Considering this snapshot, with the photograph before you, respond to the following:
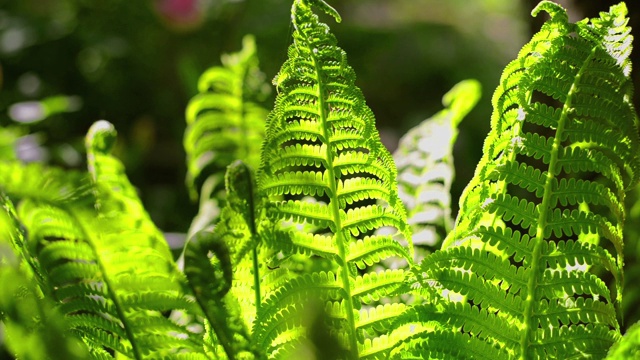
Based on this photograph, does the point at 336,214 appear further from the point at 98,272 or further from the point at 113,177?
the point at 113,177

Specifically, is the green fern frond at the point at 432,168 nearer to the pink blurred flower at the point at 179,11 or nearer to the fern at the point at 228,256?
the fern at the point at 228,256

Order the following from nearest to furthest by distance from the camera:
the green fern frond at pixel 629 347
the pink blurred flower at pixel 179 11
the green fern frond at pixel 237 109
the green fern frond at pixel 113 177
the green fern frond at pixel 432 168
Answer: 1. the green fern frond at pixel 629 347
2. the green fern frond at pixel 113 177
3. the green fern frond at pixel 432 168
4. the green fern frond at pixel 237 109
5. the pink blurred flower at pixel 179 11

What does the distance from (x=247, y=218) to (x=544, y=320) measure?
0.67 ft

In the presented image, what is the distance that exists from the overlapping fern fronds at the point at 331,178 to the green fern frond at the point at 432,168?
11.4 inches

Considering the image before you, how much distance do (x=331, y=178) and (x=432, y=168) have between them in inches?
14.1

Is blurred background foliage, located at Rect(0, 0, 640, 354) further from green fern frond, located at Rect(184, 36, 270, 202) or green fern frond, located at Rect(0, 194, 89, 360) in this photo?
green fern frond, located at Rect(0, 194, 89, 360)

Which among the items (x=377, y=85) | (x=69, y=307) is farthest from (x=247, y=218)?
(x=377, y=85)

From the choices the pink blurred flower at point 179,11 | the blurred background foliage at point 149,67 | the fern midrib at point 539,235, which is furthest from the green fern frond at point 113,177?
the pink blurred flower at point 179,11

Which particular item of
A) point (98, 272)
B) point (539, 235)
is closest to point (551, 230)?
point (539, 235)

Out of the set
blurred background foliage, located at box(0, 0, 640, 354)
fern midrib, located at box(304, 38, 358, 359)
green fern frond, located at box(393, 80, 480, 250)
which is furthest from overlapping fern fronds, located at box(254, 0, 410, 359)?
blurred background foliage, located at box(0, 0, 640, 354)

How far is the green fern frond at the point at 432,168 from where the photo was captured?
0.80 m

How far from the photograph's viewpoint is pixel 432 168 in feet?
2.73

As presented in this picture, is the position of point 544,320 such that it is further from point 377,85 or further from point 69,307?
point 377,85

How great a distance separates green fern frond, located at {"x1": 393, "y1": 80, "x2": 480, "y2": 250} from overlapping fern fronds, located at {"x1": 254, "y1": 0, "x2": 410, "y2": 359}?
290 mm
